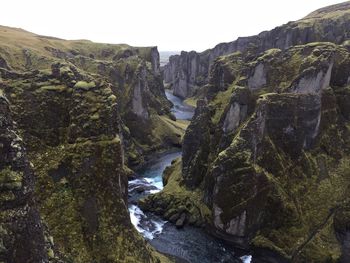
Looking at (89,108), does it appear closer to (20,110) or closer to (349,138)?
(20,110)

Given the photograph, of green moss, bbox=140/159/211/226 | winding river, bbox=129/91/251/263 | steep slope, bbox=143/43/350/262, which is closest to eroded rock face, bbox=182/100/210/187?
steep slope, bbox=143/43/350/262

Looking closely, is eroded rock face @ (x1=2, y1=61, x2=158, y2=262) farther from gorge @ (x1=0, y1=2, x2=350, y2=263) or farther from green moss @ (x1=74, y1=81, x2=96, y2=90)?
gorge @ (x1=0, y1=2, x2=350, y2=263)

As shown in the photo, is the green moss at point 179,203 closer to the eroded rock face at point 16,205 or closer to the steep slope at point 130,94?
the steep slope at point 130,94

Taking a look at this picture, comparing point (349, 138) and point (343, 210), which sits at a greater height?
point (349, 138)

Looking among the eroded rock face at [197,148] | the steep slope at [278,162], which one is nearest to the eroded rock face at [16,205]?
the steep slope at [278,162]

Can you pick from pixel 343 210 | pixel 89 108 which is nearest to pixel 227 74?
pixel 343 210

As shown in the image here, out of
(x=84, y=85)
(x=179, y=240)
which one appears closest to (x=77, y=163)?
(x=84, y=85)
